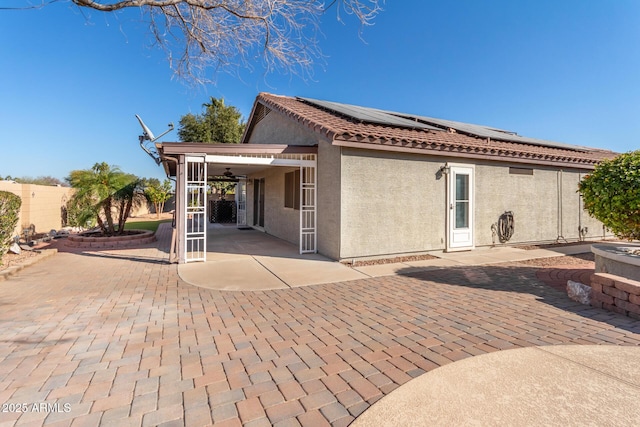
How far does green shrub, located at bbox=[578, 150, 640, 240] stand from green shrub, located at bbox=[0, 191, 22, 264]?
12.0 metres

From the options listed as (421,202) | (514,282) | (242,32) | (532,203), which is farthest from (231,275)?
(532,203)

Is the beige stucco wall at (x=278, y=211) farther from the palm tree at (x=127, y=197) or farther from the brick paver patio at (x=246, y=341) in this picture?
the brick paver patio at (x=246, y=341)

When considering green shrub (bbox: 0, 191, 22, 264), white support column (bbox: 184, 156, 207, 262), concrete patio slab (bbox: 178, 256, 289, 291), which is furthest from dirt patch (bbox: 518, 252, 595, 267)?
green shrub (bbox: 0, 191, 22, 264)

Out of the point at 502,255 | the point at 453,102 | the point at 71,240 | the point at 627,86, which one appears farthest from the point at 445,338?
the point at 453,102

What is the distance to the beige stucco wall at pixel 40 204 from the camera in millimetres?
11242

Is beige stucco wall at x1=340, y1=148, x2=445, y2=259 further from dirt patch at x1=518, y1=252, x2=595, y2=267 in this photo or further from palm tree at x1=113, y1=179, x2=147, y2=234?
palm tree at x1=113, y1=179, x2=147, y2=234

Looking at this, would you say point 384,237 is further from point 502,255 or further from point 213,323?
point 213,323

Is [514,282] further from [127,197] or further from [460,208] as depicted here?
[127,197]

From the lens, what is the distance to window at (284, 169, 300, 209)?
33.9 feet

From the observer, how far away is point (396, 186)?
8.04 meters

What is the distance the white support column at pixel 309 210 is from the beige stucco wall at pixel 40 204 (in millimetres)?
10423

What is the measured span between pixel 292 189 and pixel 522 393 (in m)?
9.08

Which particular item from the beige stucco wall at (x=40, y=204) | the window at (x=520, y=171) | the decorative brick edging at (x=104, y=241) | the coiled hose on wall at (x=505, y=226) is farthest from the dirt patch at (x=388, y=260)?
the beige stucco wall at (x=40, y=204)

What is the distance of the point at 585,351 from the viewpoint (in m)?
3.08
